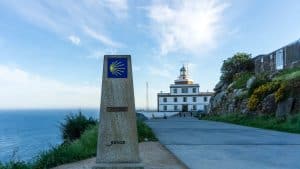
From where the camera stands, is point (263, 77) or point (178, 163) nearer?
point (178, 163)

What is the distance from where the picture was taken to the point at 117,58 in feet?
25.7

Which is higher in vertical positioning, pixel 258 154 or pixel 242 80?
pixel 242 80

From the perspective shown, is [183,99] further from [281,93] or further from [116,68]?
[116,68]

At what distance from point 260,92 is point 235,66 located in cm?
1981

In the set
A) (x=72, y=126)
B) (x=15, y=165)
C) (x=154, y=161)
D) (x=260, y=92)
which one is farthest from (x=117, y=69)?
(x=260, y=92)

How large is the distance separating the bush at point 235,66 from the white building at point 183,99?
28102 millimetres

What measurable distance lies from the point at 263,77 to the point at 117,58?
23.3 meters

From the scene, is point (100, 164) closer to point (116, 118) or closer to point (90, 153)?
point (116, 118)

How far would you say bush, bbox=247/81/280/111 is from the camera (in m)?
25.5

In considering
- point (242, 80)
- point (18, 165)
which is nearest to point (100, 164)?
point (18, 165)

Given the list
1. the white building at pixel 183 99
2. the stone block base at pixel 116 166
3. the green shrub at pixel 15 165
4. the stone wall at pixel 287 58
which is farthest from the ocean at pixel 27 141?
the white building at pixel 183 99

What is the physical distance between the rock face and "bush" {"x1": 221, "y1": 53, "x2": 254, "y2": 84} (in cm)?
2295

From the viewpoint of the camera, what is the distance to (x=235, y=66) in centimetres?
4634

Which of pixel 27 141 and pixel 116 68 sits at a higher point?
pixel 116 68
